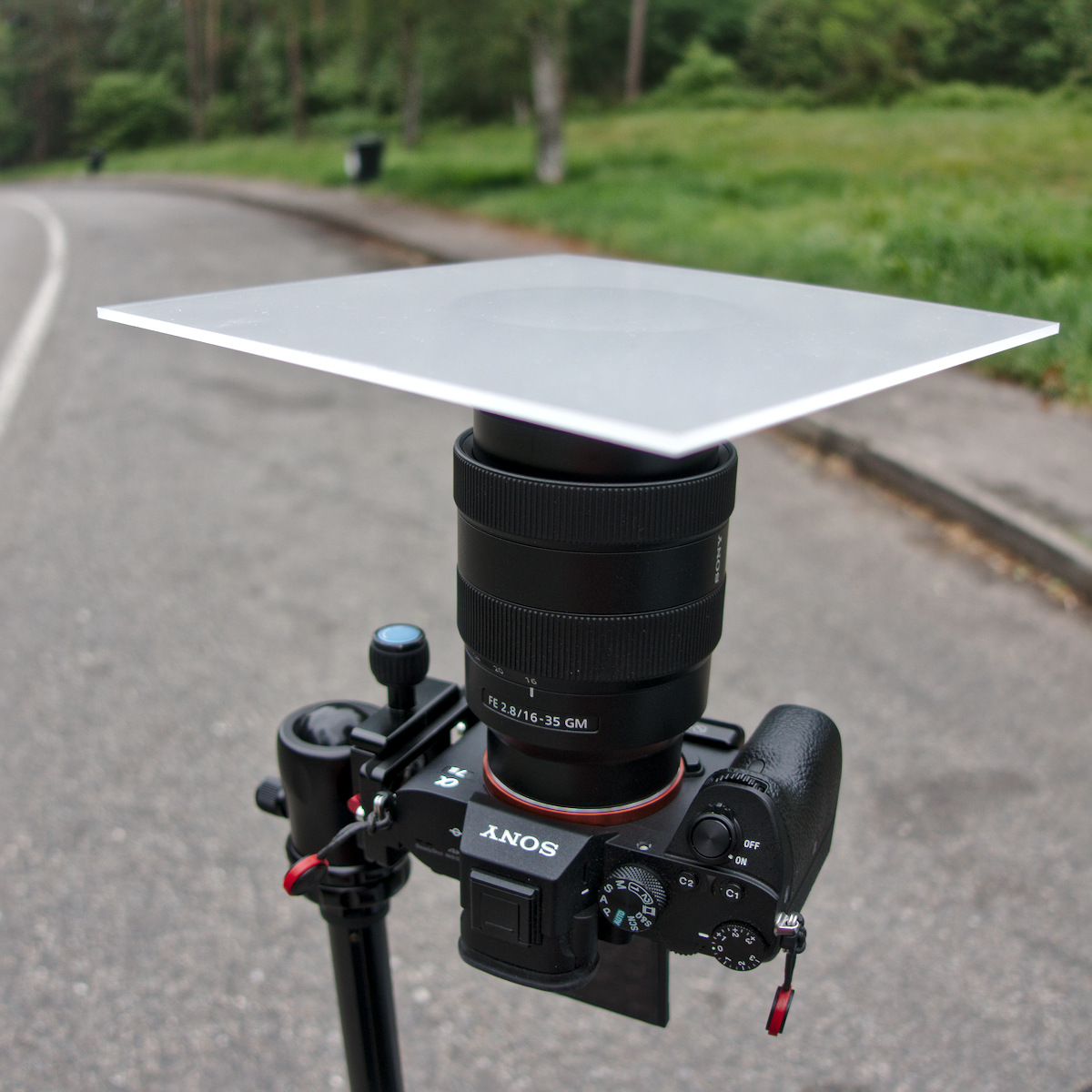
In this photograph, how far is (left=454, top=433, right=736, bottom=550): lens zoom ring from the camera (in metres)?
0.82

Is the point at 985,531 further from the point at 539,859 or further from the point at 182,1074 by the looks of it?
the point at 539,859

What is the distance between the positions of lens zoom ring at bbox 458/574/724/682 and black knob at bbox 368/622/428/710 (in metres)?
0.23

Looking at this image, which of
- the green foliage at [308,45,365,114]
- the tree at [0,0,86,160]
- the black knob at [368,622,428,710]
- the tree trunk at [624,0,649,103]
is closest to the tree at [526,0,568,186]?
the tree trunk at [624,0,649,103]

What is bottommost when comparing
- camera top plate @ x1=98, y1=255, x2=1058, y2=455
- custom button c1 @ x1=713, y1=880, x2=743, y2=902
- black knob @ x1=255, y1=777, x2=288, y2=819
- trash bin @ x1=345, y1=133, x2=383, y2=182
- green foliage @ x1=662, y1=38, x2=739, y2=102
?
trash bin @ x1=345, y1=133, x2=383, y2=182

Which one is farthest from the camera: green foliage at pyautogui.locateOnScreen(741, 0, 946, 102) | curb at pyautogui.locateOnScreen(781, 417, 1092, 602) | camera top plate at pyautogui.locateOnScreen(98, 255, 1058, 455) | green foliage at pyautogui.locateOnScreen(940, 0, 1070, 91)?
green foliage at pyautogui.locateOnScreen(741, 0, 946, 102)

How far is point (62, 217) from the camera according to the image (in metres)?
18.2

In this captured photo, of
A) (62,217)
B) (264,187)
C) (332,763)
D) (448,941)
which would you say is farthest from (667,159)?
(332,763)

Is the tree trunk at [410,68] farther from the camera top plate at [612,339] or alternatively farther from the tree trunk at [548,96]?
the camera top plate at [612,339]

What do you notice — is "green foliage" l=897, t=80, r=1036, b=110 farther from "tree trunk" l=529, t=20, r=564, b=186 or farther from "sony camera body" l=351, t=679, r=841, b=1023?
"sony camera body" l=351, t=679, r=841, b=1023

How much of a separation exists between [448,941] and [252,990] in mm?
465

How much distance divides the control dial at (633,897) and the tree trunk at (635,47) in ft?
80.3

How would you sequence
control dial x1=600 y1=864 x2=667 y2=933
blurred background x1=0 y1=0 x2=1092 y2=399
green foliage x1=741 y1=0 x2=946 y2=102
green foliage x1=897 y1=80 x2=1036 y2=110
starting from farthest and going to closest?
green foliage x1=741 y1=0 x2=946 y2=102, green foliage x1=897 y1=80 x2=1036 y2=110, blurred background x1=0 y1=0 x2=1092 y2=399, control dial x1=600 y1=864 x2=667 y2=933

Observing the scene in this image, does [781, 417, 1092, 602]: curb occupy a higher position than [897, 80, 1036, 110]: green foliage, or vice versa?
[897, 80, 1036, 110]: green foliage

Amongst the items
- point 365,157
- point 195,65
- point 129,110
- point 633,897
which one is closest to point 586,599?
point 633,897
